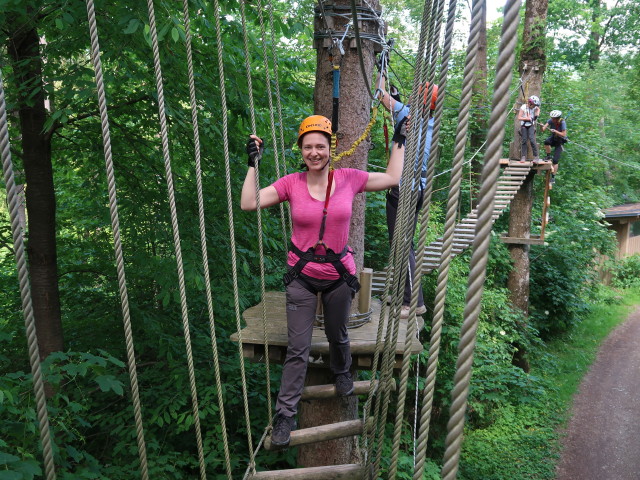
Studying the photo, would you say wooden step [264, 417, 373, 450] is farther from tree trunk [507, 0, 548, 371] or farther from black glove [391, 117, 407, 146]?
tree trunk [507, 0, 548, 371]

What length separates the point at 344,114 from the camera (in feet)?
10.4

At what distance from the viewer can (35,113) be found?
3.59 meters

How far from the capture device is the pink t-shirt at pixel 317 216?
223 cm

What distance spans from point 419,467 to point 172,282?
2.44m

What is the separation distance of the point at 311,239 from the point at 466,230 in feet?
12.9

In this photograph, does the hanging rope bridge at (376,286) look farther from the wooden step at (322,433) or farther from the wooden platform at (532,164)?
the wooden platform at (532,164)

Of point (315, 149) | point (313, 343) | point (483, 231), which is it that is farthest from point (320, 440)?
point (483, 231)

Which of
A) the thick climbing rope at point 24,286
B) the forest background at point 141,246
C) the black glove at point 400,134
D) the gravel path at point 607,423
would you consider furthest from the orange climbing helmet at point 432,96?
the gravel path at point 607,423

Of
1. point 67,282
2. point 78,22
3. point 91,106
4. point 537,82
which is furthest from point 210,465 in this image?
point 537,82

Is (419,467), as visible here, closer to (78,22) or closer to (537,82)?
(78,22)

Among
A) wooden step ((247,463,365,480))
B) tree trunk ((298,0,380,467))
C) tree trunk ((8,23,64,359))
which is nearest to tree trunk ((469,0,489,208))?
tree trunk ((298,0,380,467))

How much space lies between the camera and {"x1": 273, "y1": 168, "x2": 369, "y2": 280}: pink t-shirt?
2.23 m

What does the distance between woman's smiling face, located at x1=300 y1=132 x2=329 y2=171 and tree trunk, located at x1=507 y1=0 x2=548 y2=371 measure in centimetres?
721

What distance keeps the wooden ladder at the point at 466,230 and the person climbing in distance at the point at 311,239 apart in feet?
2.32
